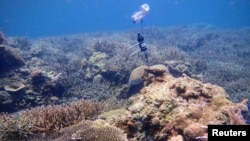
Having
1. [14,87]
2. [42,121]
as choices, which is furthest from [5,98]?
[42,121]

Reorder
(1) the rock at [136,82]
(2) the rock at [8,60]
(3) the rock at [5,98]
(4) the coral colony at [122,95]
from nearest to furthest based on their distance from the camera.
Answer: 1. (4) the coral colony at [122,95]
2. (3) the rock at [5,98]
3. (1) the rock at [136,82]
4. (2) the rock at [8,60]

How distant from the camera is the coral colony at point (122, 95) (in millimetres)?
5250

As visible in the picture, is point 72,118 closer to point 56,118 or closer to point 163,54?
point 56,118

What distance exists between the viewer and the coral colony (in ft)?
17.2

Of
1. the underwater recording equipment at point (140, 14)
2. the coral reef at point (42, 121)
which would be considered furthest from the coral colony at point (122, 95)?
the underwater recording equipment at point (140, 14)

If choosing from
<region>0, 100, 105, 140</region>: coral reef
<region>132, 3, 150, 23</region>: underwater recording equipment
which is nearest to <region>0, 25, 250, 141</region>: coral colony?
<region>0, 100, 105, 140</region>: coral reef

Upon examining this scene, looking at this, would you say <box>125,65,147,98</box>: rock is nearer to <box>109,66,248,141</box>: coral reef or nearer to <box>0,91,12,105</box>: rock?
<box>109,66,248,141</box>: coral reef

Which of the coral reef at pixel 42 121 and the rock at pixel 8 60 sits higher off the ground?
the rock at pixel 8 60

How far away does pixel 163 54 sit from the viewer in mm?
16281

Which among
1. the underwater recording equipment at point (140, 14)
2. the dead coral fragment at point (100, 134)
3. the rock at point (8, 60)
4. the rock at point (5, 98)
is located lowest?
the dead coral fragment at point (100, 134)

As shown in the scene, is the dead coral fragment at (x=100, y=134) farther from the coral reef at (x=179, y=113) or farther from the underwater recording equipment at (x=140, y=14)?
the underwater recording equipment at (x=140, y=14)

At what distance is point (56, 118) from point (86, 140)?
1866mm

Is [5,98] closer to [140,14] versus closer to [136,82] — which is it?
[136,82]

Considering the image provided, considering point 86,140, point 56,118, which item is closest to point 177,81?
point 86,140
